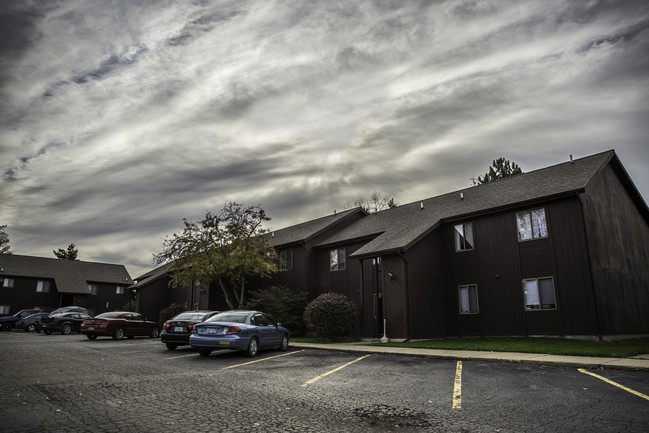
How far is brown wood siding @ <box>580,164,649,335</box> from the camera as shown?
17625 mm

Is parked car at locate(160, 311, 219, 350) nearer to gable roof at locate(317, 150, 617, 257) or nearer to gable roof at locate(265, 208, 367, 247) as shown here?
gable roof at locate(317, 150, 617, 257)

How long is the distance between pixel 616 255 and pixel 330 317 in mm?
13508

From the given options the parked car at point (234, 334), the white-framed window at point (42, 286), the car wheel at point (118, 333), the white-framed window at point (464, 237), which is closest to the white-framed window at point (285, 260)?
the car wheel at point (118, 333)

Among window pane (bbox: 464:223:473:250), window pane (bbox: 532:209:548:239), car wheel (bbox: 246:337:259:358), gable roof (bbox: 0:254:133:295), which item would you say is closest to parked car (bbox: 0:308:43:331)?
gable roof (bbox: 0:254:133:295)

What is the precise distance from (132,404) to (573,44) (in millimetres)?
17667

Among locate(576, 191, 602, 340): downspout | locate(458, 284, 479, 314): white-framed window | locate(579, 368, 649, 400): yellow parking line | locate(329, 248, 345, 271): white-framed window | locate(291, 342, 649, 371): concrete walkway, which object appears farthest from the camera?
locate(329, 248, 345, 271): white-framed window

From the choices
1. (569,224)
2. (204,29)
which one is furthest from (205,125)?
(569,224)

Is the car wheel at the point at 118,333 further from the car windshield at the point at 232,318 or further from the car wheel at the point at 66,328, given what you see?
the car windshield at the point at 232,318

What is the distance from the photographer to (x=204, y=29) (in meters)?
13.6

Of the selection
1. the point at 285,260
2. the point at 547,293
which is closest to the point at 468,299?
the point at 547,293

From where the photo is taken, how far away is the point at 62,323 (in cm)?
2848

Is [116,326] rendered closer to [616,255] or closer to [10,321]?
[10,321]

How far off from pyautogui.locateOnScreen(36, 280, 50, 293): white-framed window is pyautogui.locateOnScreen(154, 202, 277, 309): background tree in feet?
87.1

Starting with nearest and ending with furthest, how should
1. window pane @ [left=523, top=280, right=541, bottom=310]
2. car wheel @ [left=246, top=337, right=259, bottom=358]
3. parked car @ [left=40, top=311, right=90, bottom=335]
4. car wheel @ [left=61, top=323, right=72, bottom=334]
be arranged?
car wheel @ [left=246, top=337, right=259, bottom=358] < window pane @ [left=523, top=280, right=541, bottom=310] < parked car @ [left=40, top=311, right=90, bottom=335] < car wheel @ [left=61, top=323, right=72, bottom=334]
